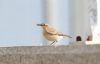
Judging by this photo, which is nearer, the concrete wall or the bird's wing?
the concrete wall

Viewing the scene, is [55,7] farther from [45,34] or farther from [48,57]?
[48,57]

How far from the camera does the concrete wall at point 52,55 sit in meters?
1.57

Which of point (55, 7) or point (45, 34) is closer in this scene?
point (45, 34)

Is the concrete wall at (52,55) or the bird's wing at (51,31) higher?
the concrete wall at (52,55)

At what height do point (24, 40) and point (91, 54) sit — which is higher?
point (91, 54)

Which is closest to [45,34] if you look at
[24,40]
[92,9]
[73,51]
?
[92,9]

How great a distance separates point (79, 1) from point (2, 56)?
1.80 m

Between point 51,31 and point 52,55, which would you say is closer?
point 52,55

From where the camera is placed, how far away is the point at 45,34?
2.56m

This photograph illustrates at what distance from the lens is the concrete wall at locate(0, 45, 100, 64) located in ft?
5.15

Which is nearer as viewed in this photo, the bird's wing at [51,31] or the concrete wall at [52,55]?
the concrete wall at [52,55]

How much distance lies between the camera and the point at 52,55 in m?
1.58

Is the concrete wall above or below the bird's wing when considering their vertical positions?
above

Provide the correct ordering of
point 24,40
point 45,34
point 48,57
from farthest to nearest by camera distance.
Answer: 1. point 24,40
2. point 45,34
3. point 48,57
